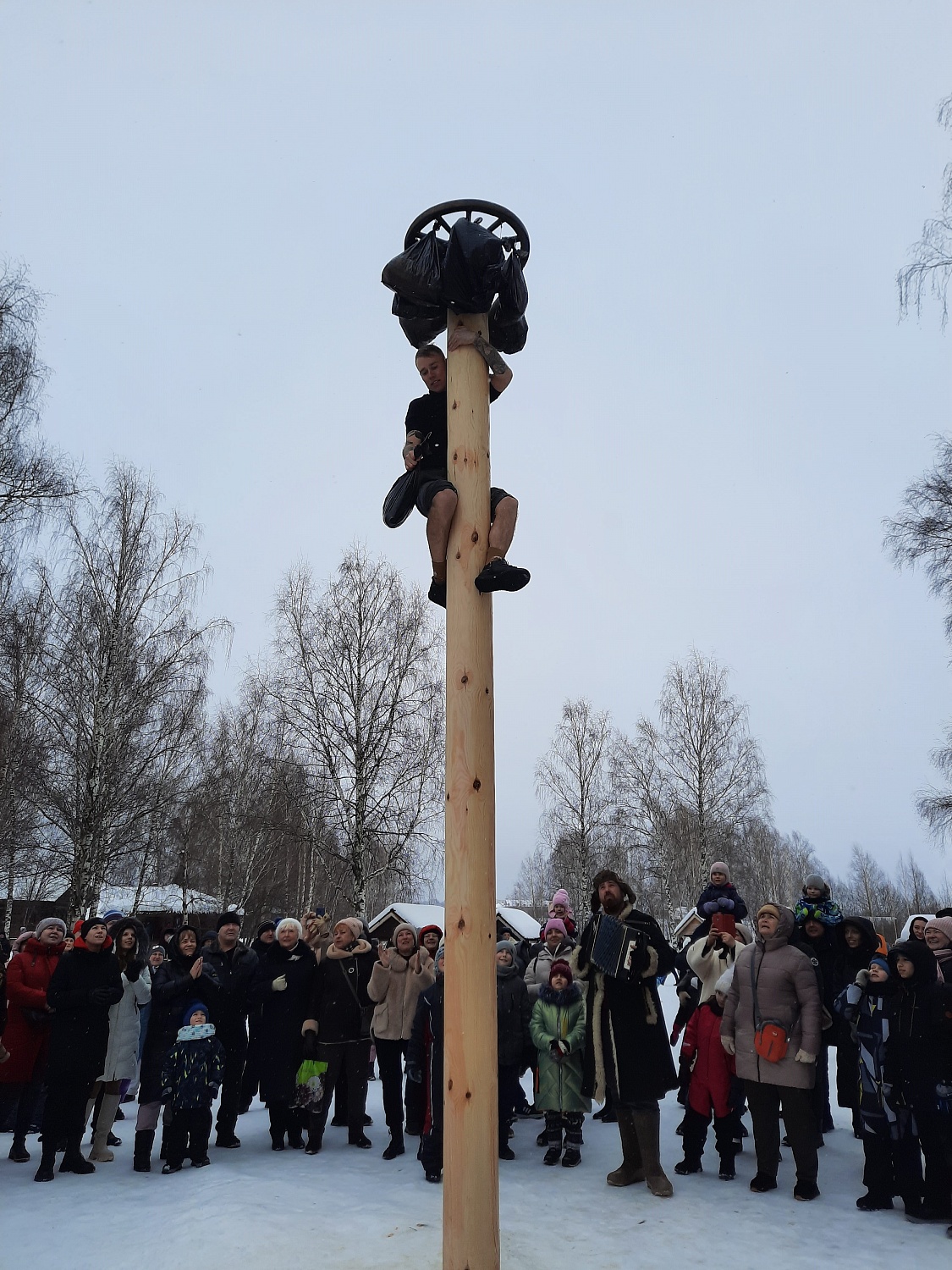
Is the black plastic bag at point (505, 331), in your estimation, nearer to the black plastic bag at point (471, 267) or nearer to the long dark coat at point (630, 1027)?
the black plastic bag at point (471, 267)

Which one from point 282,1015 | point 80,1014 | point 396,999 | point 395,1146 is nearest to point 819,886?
point 396,999

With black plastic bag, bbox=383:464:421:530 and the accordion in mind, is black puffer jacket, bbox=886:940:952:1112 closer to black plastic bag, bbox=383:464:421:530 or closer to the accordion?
the accordion

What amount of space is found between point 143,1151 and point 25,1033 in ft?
4.88

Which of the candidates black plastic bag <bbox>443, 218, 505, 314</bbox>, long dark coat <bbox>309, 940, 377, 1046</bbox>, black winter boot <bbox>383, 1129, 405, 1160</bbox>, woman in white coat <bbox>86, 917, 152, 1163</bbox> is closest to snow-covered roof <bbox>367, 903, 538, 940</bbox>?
long dark coat <bbox>309, 940, 377, 1046</bbox>

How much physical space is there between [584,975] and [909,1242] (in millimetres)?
2334

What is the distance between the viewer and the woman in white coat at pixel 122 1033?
6695 millimetres

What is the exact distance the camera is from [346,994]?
730 cm

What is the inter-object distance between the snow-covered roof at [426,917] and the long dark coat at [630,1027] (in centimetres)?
1273

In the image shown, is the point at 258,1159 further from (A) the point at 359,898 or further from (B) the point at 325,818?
(B) the point at 325,818

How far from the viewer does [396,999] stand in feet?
25.1

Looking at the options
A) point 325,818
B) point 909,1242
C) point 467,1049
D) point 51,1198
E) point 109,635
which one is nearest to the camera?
point 467,1049

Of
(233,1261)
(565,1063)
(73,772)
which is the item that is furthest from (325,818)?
(233,1261)

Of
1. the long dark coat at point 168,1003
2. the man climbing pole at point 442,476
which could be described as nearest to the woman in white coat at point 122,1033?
the long dark coat at point 168,1003

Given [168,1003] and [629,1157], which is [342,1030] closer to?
[168,1003]
